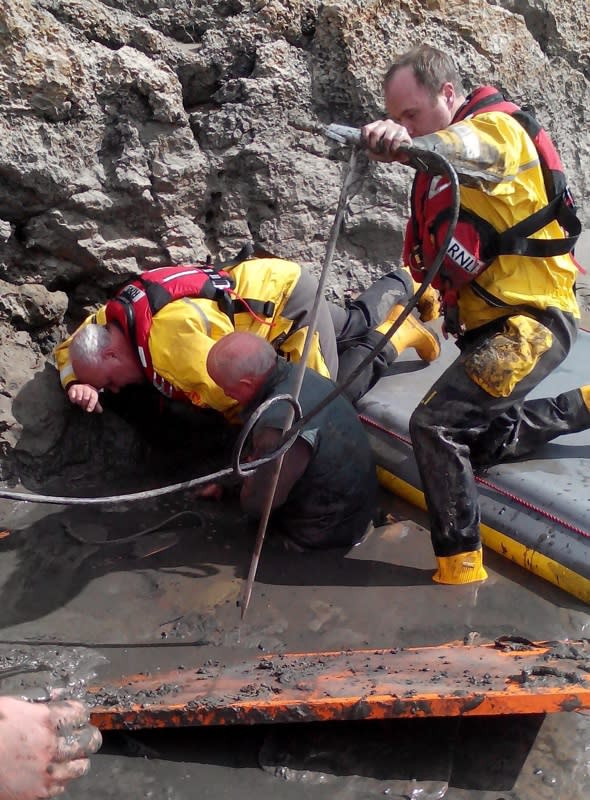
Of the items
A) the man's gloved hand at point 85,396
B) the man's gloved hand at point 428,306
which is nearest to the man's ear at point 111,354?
the man's gloved hand at point 85,396

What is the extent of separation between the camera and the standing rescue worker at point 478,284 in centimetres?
289

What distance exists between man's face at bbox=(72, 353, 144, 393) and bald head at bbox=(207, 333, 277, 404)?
2.04 ft

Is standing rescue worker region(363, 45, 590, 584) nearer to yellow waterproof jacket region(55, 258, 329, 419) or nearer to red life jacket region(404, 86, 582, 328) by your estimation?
red life jacket region(404, 86, 582, 328)

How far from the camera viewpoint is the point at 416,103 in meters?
3.01

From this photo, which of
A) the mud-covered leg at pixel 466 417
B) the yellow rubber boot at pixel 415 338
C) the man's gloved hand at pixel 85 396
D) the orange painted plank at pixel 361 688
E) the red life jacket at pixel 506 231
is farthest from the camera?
the yellow rubber boot at pixel 415 338

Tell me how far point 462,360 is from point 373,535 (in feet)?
2.66

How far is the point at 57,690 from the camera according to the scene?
92.8 inches

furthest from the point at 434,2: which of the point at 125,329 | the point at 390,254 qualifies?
the point at 125,329

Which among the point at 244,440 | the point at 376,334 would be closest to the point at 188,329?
the point at 244,440

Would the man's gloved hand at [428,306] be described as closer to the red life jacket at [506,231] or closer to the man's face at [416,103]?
the red life jacket at [506,231]

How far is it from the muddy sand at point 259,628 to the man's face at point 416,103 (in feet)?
5.07

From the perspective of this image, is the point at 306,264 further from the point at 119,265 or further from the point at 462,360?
the point at 462,360

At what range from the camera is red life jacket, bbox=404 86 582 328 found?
2.89 meters

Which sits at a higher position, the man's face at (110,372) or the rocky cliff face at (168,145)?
the rocky cliff face at (168,145)
